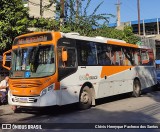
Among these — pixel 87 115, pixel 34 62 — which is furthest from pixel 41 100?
pixel 87 115

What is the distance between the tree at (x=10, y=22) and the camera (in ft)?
54.4

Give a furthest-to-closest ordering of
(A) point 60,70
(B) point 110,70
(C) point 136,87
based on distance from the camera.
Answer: (C) point 136,87, (B) point 110,70, (A) point 60,70

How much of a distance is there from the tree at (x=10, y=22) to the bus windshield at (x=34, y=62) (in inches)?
172

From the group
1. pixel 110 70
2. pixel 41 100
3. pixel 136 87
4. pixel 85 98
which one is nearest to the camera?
pixel 41 100

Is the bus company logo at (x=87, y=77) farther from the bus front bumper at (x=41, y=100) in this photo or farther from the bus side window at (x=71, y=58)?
the bus front bumper at (x=41, y=100)

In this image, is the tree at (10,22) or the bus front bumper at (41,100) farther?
the tree at (10,22)

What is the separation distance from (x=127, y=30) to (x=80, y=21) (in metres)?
12.9

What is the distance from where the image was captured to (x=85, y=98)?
13.3 m

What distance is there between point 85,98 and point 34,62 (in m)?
2.75

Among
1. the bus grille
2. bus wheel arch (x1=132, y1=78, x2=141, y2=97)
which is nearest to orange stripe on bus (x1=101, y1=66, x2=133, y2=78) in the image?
bus wheel arch (x1=132, y1=78, x2=141, y2=97)

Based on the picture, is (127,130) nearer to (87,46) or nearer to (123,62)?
(87,46)

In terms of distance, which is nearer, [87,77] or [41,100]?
[41,100]

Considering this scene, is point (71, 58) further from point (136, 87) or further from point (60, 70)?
point (136, 87)

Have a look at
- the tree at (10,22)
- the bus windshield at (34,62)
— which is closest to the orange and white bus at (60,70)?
the bus windshield at (34,62)
